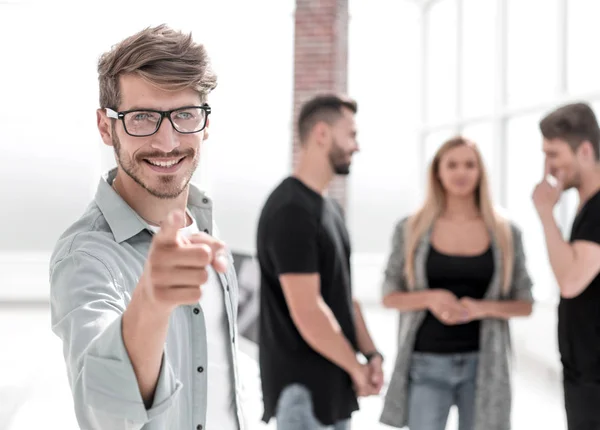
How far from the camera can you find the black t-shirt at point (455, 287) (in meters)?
2.41

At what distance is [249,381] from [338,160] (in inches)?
134

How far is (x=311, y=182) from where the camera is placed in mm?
2328

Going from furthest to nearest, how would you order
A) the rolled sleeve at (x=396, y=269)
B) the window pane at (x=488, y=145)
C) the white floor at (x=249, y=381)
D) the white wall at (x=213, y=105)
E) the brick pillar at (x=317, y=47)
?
1. the white wall at (x=213, y=105)
2. the brick pillar at (x=317, y=47)
3. the window pane at (x=488, y=145)
4. the white floor at (x=249, y=381)
5. the rolled sleeve at (x=396, y=269)

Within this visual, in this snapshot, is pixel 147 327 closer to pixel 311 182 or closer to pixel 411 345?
pixel 311 182

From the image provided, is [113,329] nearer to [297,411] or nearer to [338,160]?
[297,411]

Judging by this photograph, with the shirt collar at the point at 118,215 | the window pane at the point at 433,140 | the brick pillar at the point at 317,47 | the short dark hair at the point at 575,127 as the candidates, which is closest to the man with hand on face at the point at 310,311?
the short dark hair at the point at 575,127

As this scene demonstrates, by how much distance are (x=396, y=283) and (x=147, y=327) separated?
71.2 inches

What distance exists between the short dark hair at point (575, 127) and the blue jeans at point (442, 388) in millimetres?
792

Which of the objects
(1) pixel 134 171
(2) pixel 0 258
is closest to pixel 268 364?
(1) pixel 134 171

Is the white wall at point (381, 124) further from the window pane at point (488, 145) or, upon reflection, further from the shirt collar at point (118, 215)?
the shirt collar at point (118, 215)

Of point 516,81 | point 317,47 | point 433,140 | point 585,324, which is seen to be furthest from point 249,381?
point 433,140

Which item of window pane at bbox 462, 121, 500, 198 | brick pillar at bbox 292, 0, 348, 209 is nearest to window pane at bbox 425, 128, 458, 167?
window pane at bbox 462, 121, 500, 198

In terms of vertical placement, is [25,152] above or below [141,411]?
above

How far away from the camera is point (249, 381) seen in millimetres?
5445
